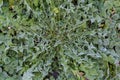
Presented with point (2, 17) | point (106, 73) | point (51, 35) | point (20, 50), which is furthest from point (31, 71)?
point (106, 73)

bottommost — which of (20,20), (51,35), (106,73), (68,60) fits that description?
(106,73)

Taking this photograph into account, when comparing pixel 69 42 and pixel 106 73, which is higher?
pixel 69 42

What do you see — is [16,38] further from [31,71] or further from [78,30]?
[78,30]

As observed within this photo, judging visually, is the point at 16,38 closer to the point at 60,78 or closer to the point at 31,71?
the point at 31,71

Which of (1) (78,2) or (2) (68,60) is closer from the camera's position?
(2) (68,60)

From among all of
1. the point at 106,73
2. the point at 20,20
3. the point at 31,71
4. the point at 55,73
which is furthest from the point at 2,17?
the point at 106,73

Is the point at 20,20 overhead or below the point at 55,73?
overhead
